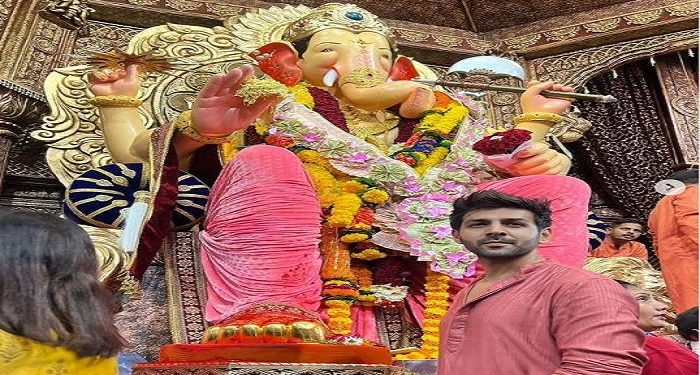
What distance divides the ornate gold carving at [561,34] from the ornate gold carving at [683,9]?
43 centimetres

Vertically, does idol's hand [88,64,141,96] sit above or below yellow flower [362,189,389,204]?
above

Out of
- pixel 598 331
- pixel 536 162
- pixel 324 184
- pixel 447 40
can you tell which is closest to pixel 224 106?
pixel 324 184

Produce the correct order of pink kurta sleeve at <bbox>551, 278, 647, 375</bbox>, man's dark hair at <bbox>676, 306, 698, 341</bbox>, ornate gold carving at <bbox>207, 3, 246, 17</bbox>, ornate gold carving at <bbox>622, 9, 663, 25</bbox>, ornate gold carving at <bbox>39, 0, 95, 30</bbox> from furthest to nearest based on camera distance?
ornate gold carving at <bbox>622, 9, 663, 25</bbox> < ornate gold carving at <bbox>207, 3, 246, 17</bbox> < ornate gold carving at <bbox>39, 0, 95, 30</bbox> < man's dark hair at <bbox>676, 306, 698, 341</bbox> < pink kurta sleeve at <bbox>551, 278, 647, 375</bbox>

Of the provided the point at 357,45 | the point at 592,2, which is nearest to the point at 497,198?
the point at 357,45

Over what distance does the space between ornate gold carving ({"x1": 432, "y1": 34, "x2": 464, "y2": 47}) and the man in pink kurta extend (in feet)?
8.81

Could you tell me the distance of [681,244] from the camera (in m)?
2.26

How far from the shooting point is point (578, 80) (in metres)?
3.86

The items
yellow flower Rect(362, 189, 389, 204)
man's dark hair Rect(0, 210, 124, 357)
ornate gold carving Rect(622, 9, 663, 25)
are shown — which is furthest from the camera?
ornate gold carving Rect(622, 9, 663, 25)

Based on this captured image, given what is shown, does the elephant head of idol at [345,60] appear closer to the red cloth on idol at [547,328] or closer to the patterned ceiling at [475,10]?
the patterned ceiling at [475,10]

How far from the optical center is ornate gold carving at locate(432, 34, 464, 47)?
405 cm

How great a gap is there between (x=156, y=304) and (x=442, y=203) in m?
0.88

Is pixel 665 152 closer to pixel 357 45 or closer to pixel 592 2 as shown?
pixel 592 2

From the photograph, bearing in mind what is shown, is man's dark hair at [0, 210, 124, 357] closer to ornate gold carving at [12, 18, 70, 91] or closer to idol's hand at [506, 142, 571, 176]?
idol's hand at [506, 142, 571, 176]

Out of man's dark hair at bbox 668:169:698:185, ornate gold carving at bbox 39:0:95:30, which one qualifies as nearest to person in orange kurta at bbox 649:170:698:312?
man's dark hair at bbox 668:169:698:185
